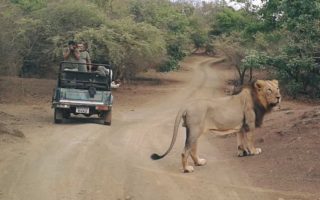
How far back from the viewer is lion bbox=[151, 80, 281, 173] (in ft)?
31.0

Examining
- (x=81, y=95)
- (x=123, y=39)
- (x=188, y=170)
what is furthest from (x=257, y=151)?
(x=123, y=39)

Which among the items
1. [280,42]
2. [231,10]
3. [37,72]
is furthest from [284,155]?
[231,10]

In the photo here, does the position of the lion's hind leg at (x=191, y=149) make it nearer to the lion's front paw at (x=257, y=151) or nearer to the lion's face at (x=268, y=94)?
the lion's front paw at (x=257, y=151)

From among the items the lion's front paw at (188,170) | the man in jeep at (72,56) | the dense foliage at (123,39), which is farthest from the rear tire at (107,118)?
the lion's front paw at (188,170)

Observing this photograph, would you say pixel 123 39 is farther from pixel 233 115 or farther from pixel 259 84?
pixel 233 115

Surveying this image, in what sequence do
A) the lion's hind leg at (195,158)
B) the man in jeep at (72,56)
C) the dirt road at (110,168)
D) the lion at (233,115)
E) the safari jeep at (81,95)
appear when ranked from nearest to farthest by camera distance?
the dirt road at (110,168)
the lion at (233,115)
the lion's hind leg at (195,158)
the safari jeep at (81,95)
the man in jeep at (72,56)

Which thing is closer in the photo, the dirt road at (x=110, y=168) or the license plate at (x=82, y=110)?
the dirt road at (x=110, y=168)

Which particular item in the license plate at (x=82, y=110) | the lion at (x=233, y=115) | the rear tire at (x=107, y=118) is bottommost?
the rear tire at (x=107, y=118)

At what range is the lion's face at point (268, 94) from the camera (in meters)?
10.2

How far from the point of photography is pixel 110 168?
9.52 metres

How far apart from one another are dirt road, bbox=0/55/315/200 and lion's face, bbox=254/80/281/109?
4.09ft

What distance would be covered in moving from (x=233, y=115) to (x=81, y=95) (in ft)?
26.4

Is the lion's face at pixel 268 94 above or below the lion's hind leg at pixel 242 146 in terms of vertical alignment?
above

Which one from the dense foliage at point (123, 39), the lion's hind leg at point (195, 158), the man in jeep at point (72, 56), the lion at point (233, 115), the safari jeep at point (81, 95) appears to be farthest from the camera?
the dense foliage at point (123, 39)
